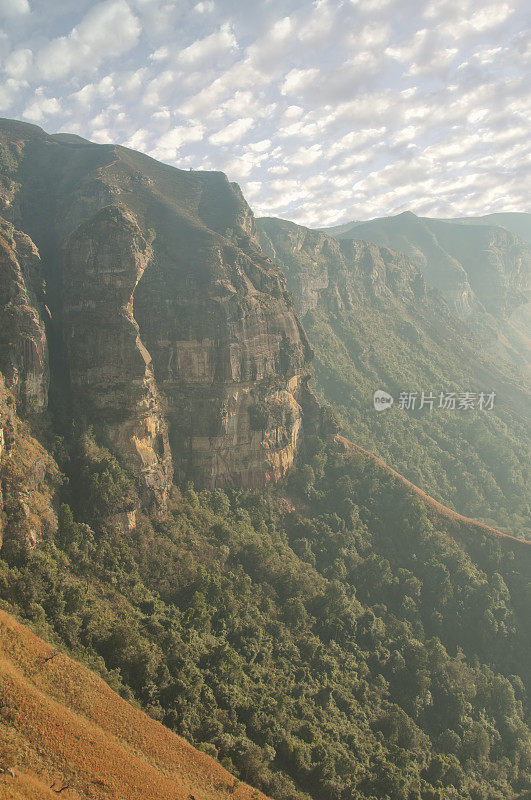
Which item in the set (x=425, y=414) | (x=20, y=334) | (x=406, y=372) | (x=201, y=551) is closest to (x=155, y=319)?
(x=20, y=334)

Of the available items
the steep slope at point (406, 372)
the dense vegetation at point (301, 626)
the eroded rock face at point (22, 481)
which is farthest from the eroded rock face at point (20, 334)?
the steep slope at point (406, 372)

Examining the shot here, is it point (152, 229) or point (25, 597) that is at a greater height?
point (152, 229)

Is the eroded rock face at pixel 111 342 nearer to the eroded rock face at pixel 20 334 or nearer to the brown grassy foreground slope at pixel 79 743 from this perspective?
the eroded rock face at pixel 20 334

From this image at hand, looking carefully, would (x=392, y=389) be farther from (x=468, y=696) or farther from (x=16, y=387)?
(x=16, y=387)

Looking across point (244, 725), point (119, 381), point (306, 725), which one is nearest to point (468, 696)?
point (306, 725)

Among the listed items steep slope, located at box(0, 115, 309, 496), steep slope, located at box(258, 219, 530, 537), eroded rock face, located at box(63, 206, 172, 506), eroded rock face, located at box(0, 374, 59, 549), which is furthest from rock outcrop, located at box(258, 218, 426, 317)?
eroded rock face, located at box(0, 374, 59, 549)
